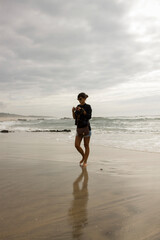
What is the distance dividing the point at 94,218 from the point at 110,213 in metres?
0.23

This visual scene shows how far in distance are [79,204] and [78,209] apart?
16 centimetres

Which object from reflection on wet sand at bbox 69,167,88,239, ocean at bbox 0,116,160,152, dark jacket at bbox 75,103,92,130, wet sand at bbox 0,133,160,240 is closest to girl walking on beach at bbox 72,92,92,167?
dark jacket at bbox 75,103,92,130

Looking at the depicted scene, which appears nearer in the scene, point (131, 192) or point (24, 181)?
point (131, 192)

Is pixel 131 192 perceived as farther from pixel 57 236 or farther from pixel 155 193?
pixel 57 236

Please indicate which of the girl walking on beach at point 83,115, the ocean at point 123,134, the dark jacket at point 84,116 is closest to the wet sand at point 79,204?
the girl walking on beach at point 83,115

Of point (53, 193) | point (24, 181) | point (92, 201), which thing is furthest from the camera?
point (24, 181)

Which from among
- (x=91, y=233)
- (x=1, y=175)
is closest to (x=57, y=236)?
(x=91, y=233)

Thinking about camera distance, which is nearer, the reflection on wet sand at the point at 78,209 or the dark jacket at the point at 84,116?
the reflection on wet sand at the point at 78,209

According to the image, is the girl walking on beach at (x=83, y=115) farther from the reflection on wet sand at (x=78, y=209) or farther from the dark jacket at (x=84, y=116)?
the reflection on wet sand at (x=78, y=209)

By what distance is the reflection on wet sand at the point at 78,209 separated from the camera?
6.69 ft

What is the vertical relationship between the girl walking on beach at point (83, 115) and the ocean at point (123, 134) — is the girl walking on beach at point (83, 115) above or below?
above

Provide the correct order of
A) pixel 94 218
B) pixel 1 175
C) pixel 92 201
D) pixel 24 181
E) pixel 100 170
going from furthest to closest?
1. pixel 100 170
2. pixel 1 175
3. pixel 24 181
4. pixel 92 201
5. pixel 94 218

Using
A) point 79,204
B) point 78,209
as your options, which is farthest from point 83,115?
point 78,209

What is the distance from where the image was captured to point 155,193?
3.03 meters
